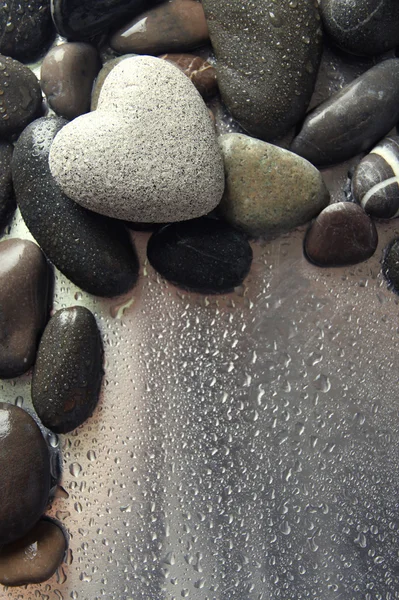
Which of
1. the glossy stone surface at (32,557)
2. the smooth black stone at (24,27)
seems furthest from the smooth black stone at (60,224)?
the glossy stone surface at (32,557)

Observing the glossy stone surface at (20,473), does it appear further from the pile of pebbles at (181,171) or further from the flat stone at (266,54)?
the flat stone at (266,54)

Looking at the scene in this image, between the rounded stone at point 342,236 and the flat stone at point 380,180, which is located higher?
the flat stone at point 380,180

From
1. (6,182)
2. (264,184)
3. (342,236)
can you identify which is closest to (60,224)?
(6,182)

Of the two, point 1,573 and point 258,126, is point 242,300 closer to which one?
point 258,126

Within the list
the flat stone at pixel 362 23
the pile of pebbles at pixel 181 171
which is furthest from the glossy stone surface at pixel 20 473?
the flat stone at pixel 362 23

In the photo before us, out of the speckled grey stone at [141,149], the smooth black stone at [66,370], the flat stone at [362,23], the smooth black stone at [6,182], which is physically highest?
the flat stone at [362,23]

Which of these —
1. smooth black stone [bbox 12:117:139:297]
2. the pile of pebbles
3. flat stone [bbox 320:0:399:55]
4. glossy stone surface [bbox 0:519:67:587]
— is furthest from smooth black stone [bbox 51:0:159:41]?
glossy stone surface [bbox 0:519:67:587]
